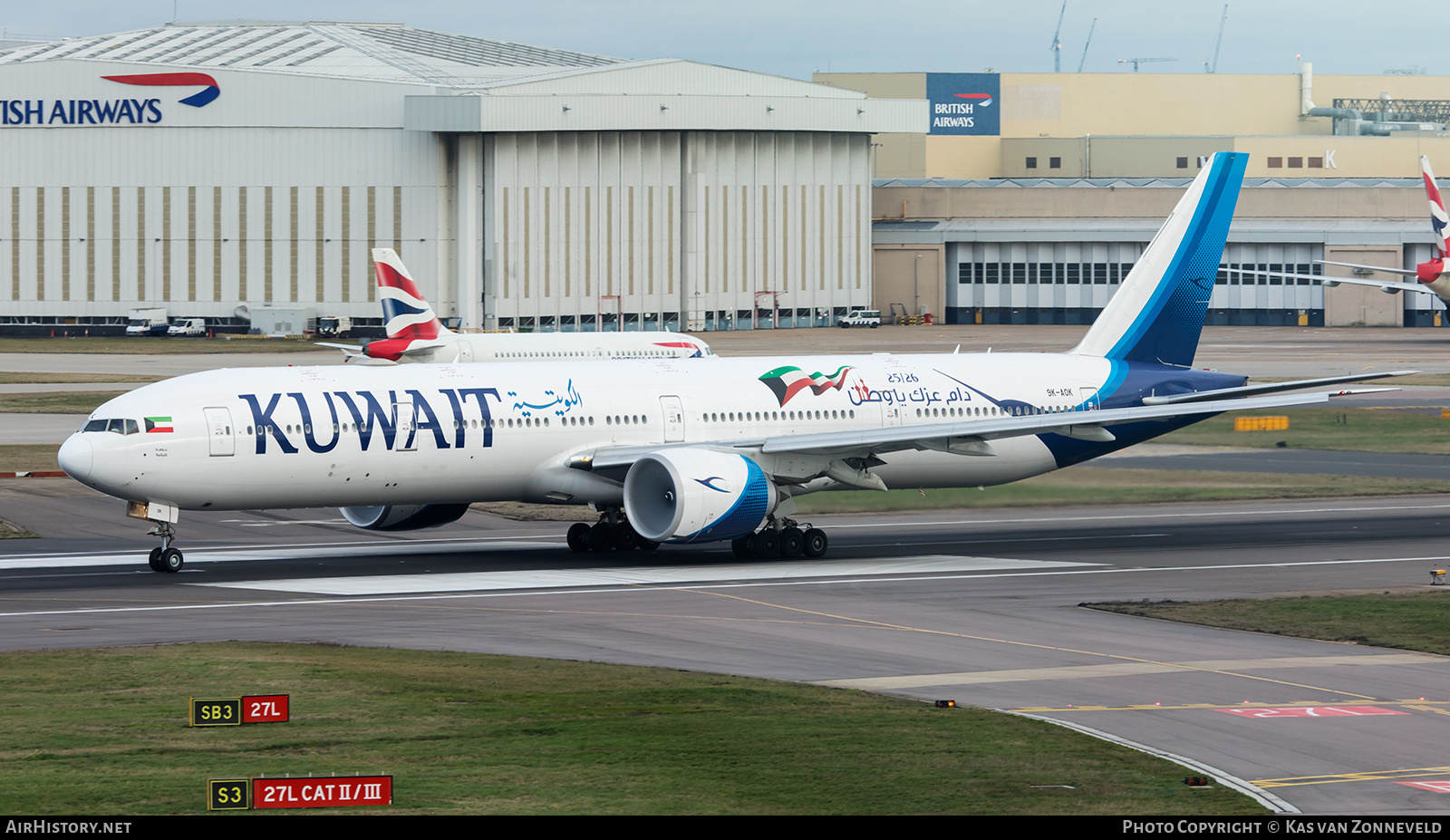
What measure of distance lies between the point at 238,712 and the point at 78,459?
17.8 m

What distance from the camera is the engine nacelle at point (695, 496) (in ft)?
125

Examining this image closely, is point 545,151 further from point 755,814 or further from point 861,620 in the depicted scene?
point 755,814

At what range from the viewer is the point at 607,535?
42.7 metres

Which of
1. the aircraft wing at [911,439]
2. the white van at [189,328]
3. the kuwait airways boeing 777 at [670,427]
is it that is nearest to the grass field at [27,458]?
the kuwait airways boeing 777 at [670,427]

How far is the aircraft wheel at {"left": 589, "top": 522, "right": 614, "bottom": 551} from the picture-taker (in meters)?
42.7

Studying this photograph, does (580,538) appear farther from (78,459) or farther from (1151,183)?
(1151,183)

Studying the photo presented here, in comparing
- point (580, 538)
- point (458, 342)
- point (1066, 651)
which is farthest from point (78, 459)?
point (458, 342)

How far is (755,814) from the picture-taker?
17109mm

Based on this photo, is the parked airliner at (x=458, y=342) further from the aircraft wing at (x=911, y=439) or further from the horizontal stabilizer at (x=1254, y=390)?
the aircraft wing at (x=911, y=439)

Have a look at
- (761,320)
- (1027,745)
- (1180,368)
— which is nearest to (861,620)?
(1027,745)

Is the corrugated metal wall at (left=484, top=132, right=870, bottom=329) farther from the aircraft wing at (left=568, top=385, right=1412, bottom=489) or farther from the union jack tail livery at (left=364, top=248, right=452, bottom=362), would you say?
the aircraft wing at (left=568, top=385, right=1412, bottom=489)

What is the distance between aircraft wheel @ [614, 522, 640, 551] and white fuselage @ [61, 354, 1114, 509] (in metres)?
1.91

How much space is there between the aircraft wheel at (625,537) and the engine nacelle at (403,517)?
11.8 feet

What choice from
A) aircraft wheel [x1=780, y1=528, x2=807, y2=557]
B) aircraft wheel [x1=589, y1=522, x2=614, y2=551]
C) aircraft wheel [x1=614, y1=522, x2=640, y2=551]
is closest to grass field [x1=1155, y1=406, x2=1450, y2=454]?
aircraft wheel [x1=780, y1=528, x2=807, y2=557]
